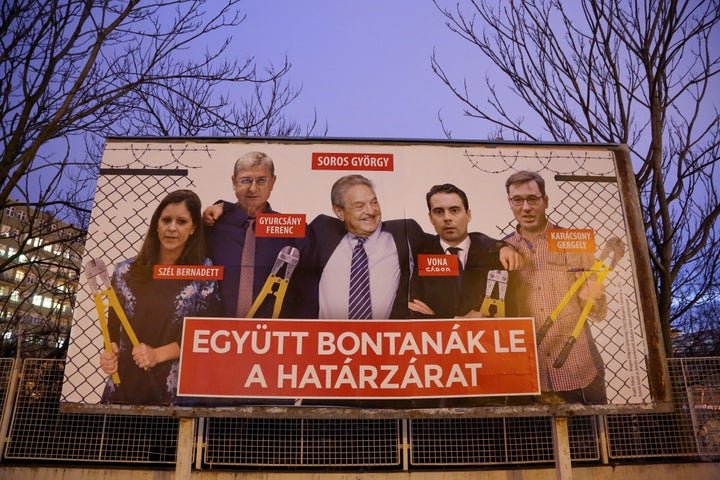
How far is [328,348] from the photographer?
501 cm


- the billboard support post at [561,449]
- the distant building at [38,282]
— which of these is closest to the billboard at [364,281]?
the billboard support post at [561,449]

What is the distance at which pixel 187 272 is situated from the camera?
17.1ft

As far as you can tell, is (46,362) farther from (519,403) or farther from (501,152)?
(501,152)

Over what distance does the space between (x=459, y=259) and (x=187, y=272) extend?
295 cm

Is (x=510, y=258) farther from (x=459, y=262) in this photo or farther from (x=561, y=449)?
(x=561, y=449)

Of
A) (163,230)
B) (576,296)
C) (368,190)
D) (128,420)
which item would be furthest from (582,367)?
(128,420)

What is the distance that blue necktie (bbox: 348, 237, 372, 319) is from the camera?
511cm

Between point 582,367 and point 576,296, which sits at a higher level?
point 576,296

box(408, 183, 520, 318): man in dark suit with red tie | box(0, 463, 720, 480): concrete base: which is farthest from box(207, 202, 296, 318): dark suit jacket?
box(0, 463, 720, 480): concrete base

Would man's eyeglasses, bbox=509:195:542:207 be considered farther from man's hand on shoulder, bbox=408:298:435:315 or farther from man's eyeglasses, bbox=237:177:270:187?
man's eyeglasses, bbox=237:177:270:187

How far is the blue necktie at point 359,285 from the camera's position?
5.11 m

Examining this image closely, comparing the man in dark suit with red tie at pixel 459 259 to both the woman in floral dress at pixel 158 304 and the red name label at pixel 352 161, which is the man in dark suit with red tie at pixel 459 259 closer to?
the red name label at pixel 352 161

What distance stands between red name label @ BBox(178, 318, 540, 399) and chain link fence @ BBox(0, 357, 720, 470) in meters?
0.99

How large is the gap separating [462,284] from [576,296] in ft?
4.09
